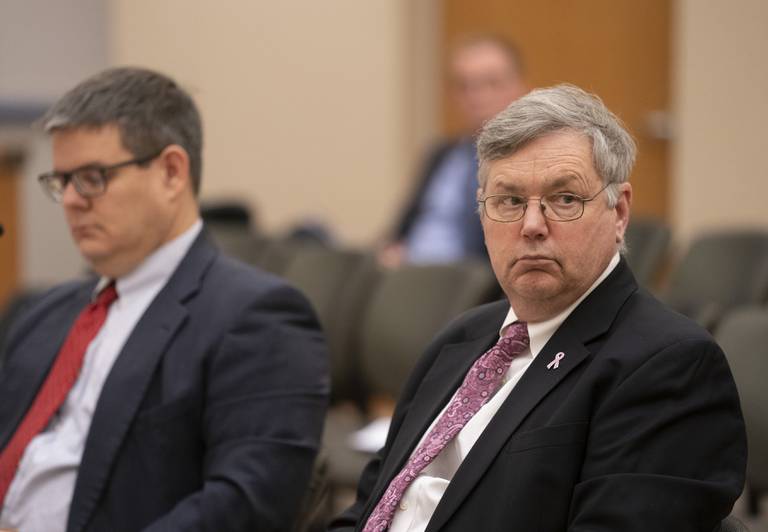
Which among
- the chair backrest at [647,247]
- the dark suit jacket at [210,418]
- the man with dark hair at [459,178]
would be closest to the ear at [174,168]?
the dark suit jacket at [210,418]

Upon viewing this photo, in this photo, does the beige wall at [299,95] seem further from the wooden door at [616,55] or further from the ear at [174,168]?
the ear at [174,168]

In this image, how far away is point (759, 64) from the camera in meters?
5.49

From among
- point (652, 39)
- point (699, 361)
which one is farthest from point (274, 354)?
point (652, 39)

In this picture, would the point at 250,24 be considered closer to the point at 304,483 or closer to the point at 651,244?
the point at 651,244

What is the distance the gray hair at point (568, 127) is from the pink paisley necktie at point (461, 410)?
11.2 inches

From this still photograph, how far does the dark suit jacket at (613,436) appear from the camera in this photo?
5.27 feet

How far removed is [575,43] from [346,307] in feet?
8.70

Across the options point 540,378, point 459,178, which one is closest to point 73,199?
point 540,378

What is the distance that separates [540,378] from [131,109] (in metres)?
1.13

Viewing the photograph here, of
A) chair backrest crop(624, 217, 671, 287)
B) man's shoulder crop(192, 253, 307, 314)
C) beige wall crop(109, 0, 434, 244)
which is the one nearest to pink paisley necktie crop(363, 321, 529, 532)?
man's shoulder crop(192, 253, 307, 314)

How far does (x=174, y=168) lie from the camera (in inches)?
99.1

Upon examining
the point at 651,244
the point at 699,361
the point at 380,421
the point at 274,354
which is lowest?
the point at 380,421

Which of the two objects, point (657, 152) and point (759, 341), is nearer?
point (759, 341)

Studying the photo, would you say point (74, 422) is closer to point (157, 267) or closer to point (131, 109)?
point (157, 267)
